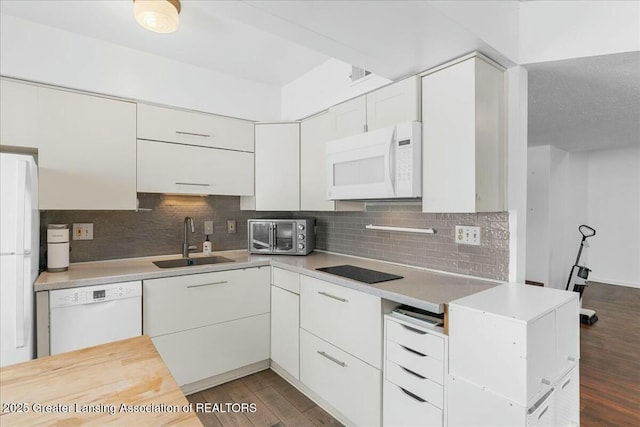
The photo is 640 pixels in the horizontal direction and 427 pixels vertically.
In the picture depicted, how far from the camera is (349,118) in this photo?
2338mm

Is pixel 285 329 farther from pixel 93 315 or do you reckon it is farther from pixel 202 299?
pixel 93 315

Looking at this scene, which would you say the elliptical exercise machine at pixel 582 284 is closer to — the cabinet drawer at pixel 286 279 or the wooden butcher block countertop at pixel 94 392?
the cabinet drawer at pixel 286 279

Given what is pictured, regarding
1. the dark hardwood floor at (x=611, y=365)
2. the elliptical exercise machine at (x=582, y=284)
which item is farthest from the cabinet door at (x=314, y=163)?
the elliptical exercise machine at (x=582, y=284)

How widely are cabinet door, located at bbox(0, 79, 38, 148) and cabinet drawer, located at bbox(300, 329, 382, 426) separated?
2.12 m

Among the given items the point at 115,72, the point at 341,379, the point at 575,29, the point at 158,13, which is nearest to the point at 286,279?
the point at 341,379

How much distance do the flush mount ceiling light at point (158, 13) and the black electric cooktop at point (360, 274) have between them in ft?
5.48

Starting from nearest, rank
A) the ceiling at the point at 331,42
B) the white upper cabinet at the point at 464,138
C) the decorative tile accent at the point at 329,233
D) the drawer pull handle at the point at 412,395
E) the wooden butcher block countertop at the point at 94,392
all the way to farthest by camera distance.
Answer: the wooden butcher block countertop at the point at 94,392 < the ceiling at the point at 331,42 < the drawer pull handle at the point at 412,395 < the white upper cabinet at the point at 464,138 < the decorative tile accent at the point at 329,233

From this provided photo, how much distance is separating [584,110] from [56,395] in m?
3.84

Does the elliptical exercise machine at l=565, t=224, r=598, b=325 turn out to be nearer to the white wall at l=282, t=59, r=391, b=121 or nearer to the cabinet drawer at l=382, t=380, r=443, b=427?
the cabinet drawer at l=382, t=380, r=443, b=427

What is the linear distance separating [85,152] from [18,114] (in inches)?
14.9

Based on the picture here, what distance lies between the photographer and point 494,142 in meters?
1.78

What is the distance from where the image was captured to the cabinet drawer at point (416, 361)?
146 centimetres

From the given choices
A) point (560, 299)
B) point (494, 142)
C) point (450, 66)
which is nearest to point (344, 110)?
point (450, 66)

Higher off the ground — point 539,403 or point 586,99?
point 586,99
